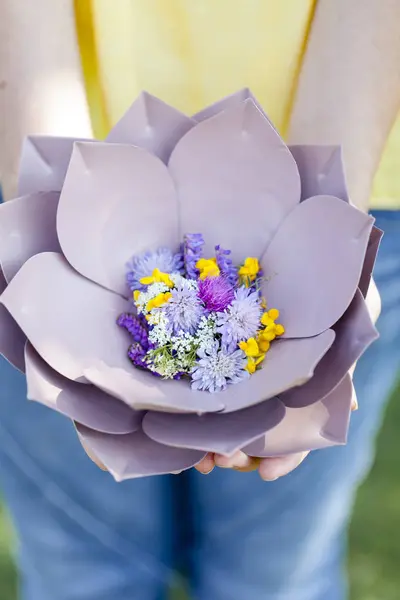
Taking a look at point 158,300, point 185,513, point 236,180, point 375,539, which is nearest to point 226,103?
point 236,180

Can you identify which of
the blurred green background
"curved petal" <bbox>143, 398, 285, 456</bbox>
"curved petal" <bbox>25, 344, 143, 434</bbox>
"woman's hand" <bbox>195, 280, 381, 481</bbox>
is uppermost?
"curved petal" <bbox>25, 344, 143, 434</bbox>

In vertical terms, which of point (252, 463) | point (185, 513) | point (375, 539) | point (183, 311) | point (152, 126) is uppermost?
point (152, 126)

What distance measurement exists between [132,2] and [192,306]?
307mm

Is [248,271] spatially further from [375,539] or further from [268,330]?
[375,539]

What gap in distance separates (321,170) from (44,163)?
0.20m

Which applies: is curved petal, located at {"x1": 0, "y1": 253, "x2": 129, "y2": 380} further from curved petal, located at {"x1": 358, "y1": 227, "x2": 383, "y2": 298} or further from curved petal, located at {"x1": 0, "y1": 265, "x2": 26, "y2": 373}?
curved petal, located at {"x1": 358, "y1": 227, "x2": 383, "y2": 298}

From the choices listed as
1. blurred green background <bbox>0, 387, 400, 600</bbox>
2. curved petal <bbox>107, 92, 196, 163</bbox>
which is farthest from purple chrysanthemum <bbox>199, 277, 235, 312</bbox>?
blurred green background <bbox>0, 387, 400, 600</bbox>

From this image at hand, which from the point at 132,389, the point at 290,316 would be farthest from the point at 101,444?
the point at 290,316

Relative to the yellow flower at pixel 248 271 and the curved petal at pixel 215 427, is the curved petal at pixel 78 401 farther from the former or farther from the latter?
the yellow flower at pixel 248 271

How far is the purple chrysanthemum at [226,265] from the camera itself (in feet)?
1.70

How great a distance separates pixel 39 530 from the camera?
2.62 feet

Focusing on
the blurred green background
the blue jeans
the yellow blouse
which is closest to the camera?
the yellow blouse

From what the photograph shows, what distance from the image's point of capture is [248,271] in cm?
53

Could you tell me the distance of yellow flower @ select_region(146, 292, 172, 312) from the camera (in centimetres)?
50
